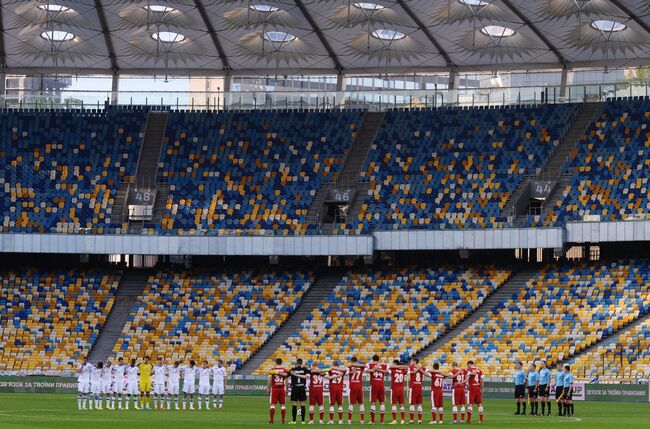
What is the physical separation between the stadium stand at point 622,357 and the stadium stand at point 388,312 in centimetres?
922

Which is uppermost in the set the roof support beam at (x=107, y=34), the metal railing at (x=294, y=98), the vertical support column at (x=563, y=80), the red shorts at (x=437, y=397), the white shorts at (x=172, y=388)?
the roof support beam at (x=107, y=34)

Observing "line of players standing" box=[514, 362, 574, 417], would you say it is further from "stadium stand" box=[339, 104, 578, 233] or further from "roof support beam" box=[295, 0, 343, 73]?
"roof support beam" box=[295, 0, 343, 73]

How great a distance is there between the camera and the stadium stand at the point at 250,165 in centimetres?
7812

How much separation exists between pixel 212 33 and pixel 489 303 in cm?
2367

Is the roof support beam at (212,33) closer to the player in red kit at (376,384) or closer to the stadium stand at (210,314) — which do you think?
the stadium stand at (210,314)

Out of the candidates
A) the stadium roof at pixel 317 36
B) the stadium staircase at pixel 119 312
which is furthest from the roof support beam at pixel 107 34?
the stadium staircase at pixel 119 312

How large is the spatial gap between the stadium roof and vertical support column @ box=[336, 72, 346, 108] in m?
0.96

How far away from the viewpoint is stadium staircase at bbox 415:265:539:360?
230 feet

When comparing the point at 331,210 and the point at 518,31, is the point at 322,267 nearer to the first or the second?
the point at 331,210

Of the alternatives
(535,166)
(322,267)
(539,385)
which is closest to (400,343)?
(322,267)

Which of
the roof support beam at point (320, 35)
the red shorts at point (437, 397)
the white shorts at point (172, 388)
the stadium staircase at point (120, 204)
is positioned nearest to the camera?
the red shorts at point (437, 397)

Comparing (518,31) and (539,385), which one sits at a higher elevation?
(518,31)

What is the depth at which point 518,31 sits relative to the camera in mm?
75750

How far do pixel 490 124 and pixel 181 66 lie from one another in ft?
69.4
